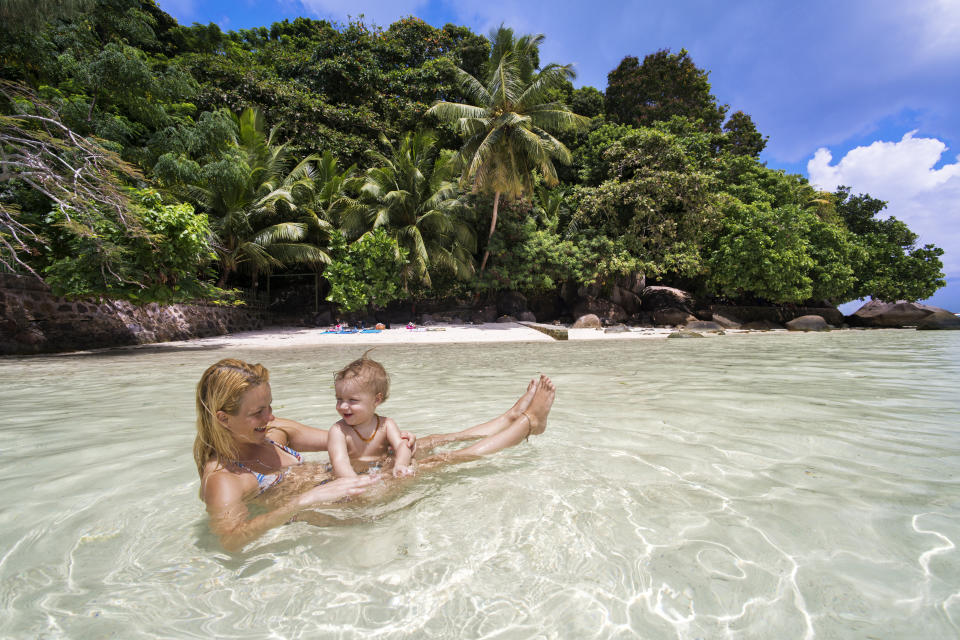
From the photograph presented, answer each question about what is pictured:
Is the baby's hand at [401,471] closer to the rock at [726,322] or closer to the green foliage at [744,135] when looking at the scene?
the rock at [726,322]

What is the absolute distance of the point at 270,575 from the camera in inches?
59.9

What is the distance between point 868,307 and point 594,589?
103 feet

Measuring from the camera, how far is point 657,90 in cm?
2630

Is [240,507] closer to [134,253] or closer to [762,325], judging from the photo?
[134,253]

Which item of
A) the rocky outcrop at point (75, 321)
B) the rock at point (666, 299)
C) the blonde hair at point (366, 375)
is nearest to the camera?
the blonde hair at point (366, 375)

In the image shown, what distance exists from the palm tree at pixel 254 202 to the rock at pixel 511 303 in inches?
333

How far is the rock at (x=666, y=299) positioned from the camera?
73.3ft

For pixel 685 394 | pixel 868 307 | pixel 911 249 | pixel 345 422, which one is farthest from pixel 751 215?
pixel 345 422

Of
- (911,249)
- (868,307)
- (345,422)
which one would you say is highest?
(911,249)

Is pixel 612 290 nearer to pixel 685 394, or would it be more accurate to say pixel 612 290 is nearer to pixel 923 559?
pixel 685 394

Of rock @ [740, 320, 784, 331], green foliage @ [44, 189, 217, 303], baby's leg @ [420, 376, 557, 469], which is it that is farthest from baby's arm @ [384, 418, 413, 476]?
rock @ [740, 320, 784, 331]

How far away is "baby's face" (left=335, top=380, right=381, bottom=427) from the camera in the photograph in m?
2.28

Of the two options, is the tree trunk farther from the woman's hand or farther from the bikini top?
the woman's hand

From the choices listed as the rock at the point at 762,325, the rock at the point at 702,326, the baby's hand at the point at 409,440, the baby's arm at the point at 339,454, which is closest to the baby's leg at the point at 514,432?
the baby's hand at the point at 409,440
